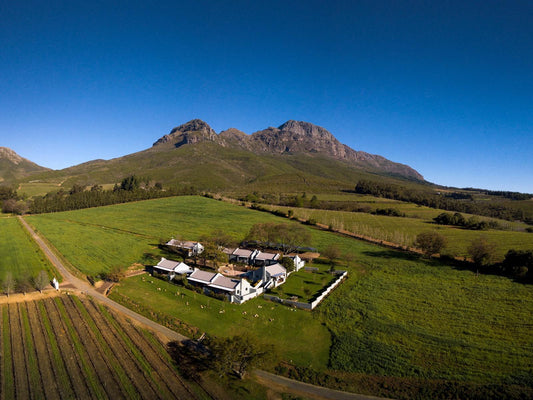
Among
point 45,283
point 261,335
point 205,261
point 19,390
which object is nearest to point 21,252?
point 45,283

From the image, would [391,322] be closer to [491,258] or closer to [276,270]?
[276,270]

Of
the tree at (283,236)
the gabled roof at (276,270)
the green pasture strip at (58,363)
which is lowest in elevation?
the green pasture strip at (58,363)

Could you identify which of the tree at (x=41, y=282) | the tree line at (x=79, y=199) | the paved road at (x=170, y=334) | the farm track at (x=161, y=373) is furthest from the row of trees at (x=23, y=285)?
the tree line at (x=79, y=199)

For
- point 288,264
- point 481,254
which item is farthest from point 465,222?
point 288,264

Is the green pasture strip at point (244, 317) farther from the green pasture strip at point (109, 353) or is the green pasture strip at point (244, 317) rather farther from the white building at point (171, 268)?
the green pasture strip at point (109, 353)

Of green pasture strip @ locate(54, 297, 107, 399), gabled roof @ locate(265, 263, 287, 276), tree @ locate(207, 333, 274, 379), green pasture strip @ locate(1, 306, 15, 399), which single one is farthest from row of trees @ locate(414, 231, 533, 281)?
green pasture strip @ locate(1, 306, 15, 399)

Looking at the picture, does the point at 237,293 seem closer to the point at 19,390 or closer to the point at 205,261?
the point at 205,261

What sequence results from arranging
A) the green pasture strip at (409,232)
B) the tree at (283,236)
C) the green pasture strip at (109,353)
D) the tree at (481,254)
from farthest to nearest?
the green pasture strip at (409,232) → the tree at (283,236) → the tree at (481,254) → the green pasture strip at (109,353)
